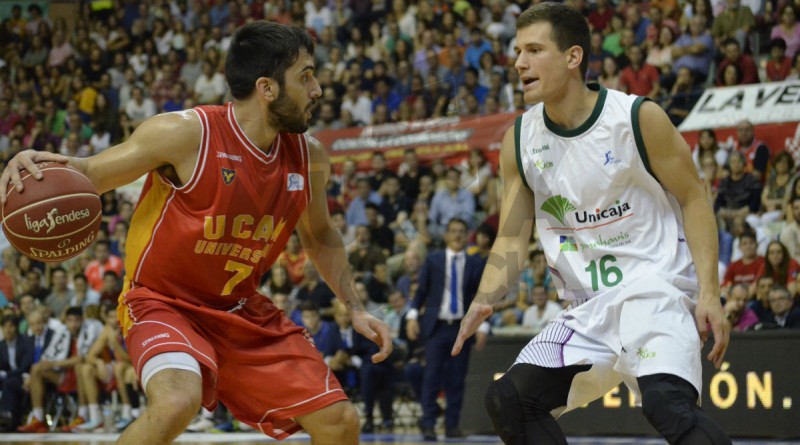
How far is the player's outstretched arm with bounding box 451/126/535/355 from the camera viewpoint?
4.32 meters

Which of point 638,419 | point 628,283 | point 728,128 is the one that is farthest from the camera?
point 728,128

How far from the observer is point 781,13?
1238 cm

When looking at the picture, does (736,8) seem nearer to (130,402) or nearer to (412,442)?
(412,442)

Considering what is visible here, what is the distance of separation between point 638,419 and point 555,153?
532 cm

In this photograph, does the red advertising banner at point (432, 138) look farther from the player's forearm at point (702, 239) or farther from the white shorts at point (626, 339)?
the white shorts at point (626, 339)

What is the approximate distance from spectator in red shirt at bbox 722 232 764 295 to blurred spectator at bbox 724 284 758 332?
9.8 inches

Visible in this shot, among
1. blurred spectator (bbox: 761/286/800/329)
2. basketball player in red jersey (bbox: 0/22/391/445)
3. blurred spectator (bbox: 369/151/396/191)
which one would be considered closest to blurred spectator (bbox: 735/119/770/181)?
blurred spectator (bbox: 761/286/800/329)

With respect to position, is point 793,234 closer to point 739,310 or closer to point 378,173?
point 739,310

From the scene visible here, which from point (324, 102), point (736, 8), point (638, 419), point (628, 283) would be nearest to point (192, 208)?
point (628, 283)

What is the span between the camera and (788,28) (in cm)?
1221

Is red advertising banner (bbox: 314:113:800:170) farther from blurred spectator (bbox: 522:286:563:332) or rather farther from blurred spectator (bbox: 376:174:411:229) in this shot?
blurred spectator (bbox: 522:286:563:332)

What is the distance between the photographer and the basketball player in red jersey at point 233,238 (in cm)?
420

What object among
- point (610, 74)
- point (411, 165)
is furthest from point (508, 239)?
point (610, 74)

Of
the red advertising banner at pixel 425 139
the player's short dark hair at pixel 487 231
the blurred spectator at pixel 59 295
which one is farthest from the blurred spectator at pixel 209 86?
the player's short dark hair at pixel 487 231
